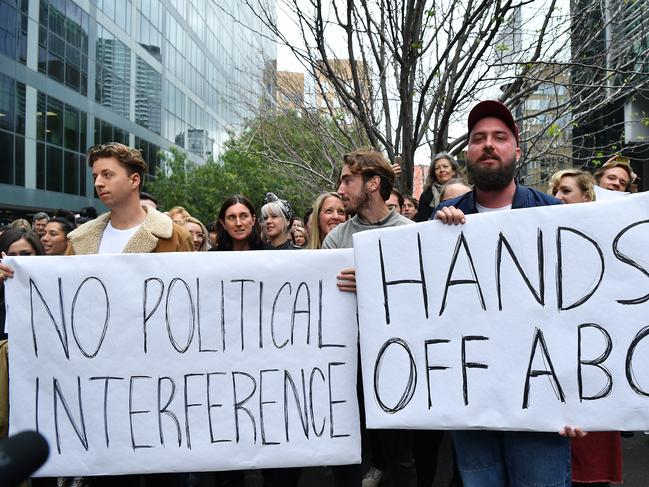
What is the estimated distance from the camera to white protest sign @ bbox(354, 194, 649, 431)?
6.74 ft

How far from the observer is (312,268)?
2.57 meters

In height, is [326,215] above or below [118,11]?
below

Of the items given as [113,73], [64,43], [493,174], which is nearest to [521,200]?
[493,174]

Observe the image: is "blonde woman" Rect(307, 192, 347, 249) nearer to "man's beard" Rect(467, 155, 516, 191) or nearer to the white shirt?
the white shirt

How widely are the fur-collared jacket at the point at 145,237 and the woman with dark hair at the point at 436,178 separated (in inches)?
102

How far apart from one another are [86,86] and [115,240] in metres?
21.8

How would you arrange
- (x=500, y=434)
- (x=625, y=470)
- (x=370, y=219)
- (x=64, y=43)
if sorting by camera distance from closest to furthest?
1. (x=500, y=434)
2. (x=370, y=219)
3. (x=625, y=470)
4. (x=64, y=43)

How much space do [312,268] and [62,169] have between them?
2065 centimetres

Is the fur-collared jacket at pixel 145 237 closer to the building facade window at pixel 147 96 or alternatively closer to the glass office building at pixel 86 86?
the glass office building at pixel 86 86

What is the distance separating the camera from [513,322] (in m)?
2.14

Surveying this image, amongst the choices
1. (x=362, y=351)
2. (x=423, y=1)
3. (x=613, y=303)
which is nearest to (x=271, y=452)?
(x=362, y=351)

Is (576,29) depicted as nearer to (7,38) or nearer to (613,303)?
(613,303)

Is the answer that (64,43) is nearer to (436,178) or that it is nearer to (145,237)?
(436,178)

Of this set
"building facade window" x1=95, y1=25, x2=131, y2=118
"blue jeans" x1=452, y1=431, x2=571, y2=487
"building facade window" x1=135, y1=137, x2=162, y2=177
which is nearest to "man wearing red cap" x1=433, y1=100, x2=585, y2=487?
"blue jeans" x1=452, y1=431, x2=571, y2=487
